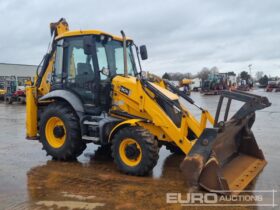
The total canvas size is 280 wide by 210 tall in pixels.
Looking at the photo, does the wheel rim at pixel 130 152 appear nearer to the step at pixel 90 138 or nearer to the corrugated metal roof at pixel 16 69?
the step at pixel 90 138

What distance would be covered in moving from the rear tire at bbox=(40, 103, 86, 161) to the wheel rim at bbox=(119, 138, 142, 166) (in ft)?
4.30

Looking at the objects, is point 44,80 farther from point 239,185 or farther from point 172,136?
point 239,185

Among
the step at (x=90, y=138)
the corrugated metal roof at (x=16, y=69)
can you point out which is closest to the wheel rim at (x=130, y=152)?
the step at (x=90, y=138)

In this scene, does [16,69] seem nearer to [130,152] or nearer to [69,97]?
[69,97]

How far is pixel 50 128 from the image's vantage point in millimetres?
7828

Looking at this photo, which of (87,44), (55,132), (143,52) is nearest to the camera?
(87,44)

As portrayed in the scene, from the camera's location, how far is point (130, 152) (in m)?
6.31

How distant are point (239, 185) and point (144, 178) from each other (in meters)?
1.64

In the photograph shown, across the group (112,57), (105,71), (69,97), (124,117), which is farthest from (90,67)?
(124,117)

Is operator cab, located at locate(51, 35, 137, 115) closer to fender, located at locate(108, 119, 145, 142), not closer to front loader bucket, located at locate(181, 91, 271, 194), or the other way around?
fender, located at locate(108, 119, 145, 142)

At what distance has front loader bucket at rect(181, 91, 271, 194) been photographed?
5.20 meters

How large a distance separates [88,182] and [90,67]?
2.38m

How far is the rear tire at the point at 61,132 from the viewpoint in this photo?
7.33m

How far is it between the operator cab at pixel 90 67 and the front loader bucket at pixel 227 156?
249cm
